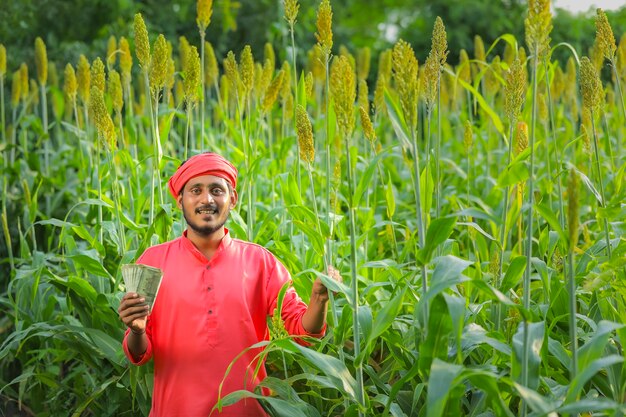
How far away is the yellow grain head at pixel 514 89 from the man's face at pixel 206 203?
87 cm

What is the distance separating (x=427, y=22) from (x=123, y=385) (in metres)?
7.50

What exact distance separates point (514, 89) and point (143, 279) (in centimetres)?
115

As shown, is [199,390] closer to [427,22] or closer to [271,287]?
[271,287]

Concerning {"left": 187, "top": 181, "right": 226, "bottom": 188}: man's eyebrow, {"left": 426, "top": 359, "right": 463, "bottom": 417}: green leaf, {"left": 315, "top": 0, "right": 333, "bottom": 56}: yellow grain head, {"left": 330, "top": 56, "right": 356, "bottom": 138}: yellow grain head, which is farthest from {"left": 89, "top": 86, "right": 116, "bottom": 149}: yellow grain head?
{"left": 426, "top": 359, "right": 463, "bottom": 417}: green leaf

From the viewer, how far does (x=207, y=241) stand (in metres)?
2.75

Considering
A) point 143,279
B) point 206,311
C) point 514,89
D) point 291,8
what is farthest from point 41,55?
point 514,89

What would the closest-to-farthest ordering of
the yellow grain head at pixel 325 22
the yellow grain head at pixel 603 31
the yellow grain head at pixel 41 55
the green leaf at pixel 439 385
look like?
1. the green leaf at pixel 439 385
2. the yellow grain head at pixel 325 22
3. the yellow grain head at pixel 603 31
4. the yellow grain head at pixel 41 55

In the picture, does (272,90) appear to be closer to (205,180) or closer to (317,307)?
(205,180)

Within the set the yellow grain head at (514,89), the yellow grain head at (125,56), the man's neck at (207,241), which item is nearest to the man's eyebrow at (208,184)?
the man's neck at (207,241)

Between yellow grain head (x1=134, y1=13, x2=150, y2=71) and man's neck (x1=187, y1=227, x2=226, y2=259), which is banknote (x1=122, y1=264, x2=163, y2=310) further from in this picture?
yellow grain head (x1=134, y1=13, x2=150, y2=71)

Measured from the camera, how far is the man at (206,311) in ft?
8.77

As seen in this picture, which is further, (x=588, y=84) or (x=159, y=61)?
(x=159, y=61)

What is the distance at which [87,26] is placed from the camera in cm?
913

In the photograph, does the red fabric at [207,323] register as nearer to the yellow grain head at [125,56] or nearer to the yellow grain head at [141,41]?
the yellow grain head at [141,41]
